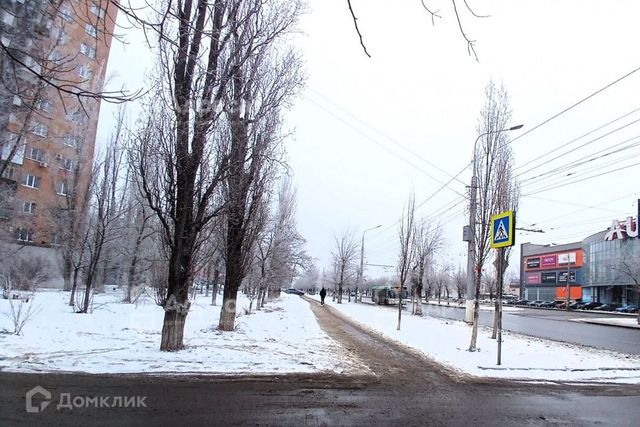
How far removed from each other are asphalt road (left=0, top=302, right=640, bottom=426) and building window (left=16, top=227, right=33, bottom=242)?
28.5 m

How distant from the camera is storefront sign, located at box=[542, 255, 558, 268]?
86.8m

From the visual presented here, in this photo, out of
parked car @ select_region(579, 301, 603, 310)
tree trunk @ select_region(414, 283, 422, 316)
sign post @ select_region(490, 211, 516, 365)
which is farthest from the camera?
parked car @ select_region(579, 301, 603, 310)

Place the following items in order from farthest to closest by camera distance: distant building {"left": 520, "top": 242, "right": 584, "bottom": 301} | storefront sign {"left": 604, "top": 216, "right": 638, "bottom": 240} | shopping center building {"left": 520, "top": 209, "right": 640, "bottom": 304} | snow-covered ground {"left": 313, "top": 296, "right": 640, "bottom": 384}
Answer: distant building {"left": 520, "top": 242, "right": 584, "bottom": 301}
storefront sign {"left": 604, "top": 216, "right": 638, "bottom": 240}
shopping center building {"left": 520, "top": 209, "right": 640, "bottom": 304}
snow-covered ground {"left": 313, "top": 296, "right": 640, "bottom": 384}

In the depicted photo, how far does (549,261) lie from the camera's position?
8831cm

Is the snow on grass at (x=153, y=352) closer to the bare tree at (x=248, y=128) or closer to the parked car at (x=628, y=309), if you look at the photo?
the bare tree at (x=248, y=128)

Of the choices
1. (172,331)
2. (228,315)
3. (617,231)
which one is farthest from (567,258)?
(172,331)

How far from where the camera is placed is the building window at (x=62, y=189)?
30.5m

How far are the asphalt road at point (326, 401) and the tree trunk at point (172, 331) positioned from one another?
224 cm

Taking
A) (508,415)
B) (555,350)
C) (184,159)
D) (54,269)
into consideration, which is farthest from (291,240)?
(508,415)

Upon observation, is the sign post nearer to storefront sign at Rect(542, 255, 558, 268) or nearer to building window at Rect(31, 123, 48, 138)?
building window at Rect(31, 123, 48, 138)

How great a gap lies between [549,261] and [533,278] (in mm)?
6127

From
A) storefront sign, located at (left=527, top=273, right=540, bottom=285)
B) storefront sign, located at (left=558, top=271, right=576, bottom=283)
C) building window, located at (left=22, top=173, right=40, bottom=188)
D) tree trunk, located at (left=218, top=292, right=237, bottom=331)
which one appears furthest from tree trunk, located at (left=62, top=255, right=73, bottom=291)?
storefront sign, located at (left=527, top=273, right=540, bottom=285)

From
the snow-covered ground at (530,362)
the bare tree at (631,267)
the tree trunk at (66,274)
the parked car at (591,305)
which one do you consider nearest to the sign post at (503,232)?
the snow-covered ground at (530,362)

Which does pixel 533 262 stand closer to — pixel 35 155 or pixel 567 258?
pixel 567 258
